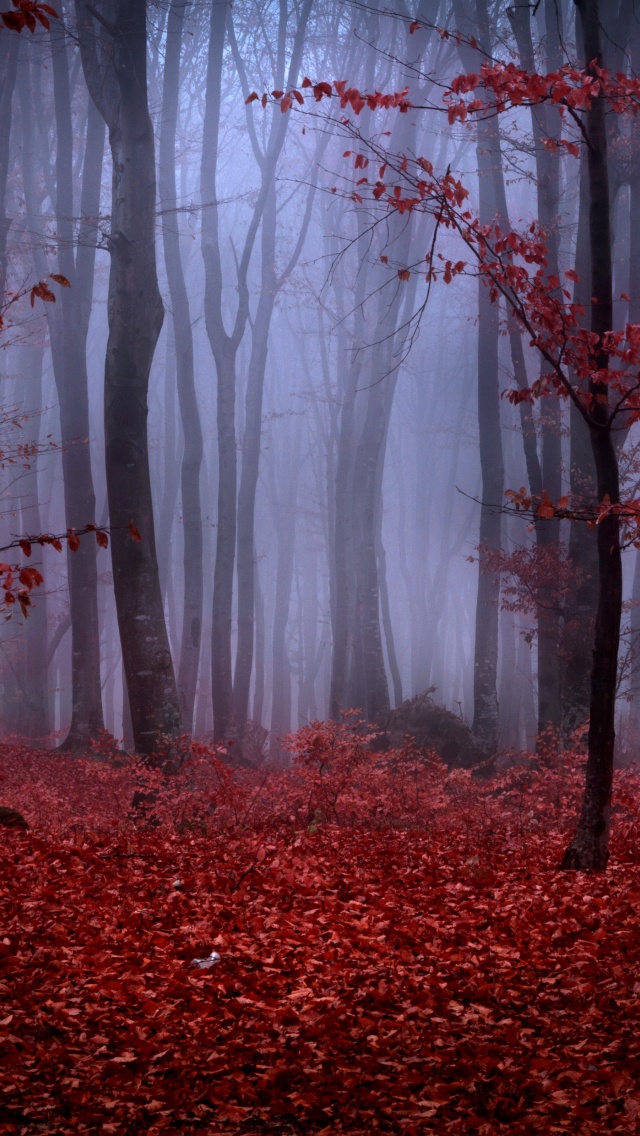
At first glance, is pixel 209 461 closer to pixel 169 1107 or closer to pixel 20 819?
pixel 20 819

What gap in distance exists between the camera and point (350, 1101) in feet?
11.6

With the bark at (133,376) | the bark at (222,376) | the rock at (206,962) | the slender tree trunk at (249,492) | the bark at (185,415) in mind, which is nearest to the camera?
the rock at (206,962)

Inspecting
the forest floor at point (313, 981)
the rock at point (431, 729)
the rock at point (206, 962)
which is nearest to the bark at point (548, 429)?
the rock at point (431, 729)

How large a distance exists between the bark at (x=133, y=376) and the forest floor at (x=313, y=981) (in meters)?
1.66

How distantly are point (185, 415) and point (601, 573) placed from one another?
14.0 metres

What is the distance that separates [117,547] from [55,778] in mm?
5308

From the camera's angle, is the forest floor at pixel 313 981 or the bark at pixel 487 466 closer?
the forest floor at pixel 313 981

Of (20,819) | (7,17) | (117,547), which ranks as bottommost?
(20,819)

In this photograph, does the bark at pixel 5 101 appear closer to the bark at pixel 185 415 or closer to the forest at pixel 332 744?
the forest at pixel 332 744

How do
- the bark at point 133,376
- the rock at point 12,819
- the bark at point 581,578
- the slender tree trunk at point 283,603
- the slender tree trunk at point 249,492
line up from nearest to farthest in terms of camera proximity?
the rock at point 12,819
the bark at point 133,376
the bark at point 581,578
the slender tree trunk at point 249,492
the slender tree trunk at point 283,603

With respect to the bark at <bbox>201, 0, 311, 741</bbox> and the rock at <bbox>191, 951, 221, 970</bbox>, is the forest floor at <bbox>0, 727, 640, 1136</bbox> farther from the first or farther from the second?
the bark at <bbox>201, 0, 311, 741</bbox>

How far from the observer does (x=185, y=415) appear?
19172 millimetres

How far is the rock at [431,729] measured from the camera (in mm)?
16819

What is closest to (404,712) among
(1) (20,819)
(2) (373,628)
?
(2) (373,628)
